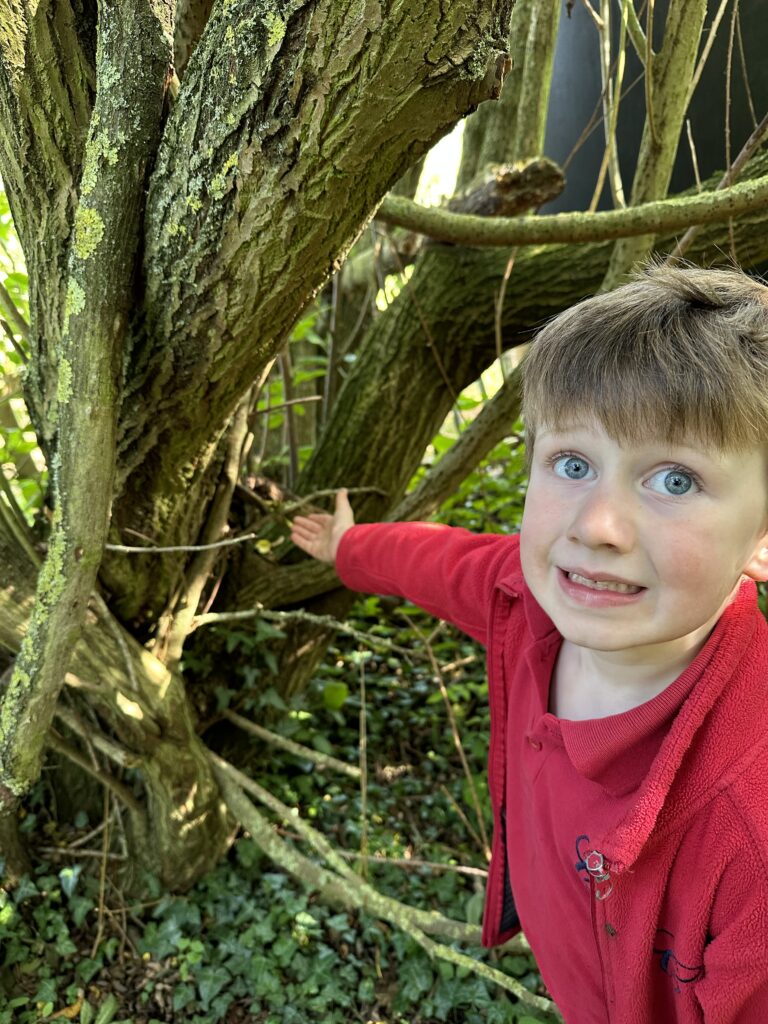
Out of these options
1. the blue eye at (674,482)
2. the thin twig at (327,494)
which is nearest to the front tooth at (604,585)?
the blue eye at (674,482)

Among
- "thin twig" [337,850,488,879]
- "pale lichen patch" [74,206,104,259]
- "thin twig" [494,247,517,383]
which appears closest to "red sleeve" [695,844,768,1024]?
"thin twig" [337,850,488,879]

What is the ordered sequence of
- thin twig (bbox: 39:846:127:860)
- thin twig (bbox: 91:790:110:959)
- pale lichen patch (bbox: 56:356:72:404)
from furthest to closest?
thin twig (bbox: 39:846:127:860), thin twig (bbox: 91:790:110:959), pale lichen patch (bbox: 56:356:72:404)

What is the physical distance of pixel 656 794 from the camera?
1.12m

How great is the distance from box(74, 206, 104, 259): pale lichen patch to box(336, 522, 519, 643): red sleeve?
993mm

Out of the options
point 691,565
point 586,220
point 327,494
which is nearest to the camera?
point 691,565

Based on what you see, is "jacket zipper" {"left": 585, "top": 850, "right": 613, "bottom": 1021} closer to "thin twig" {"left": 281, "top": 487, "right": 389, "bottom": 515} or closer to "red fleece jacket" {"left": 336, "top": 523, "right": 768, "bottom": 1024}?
"red fleece jacket" {"left": 336, "top": 523, "right": 768, "bottom": 1024}

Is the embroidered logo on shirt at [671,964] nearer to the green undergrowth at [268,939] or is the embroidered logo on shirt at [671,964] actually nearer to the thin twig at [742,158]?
the green undergrowth at [268,939]

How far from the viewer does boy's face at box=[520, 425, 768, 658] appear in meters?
1.04

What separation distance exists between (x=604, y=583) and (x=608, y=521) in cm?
11

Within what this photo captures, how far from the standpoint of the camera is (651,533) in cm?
104

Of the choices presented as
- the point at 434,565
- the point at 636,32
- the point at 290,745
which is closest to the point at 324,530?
the point at 434,565

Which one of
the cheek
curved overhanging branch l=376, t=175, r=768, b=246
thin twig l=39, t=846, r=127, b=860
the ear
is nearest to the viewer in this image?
the cheek

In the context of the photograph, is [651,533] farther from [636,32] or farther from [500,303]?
[636,32]

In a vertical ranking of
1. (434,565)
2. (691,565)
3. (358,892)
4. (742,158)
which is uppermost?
(742,158)
